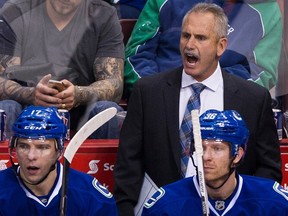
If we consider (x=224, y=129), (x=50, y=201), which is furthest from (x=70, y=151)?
(x=224, y=129)

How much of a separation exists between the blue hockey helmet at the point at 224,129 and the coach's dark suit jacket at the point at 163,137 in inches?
21.7

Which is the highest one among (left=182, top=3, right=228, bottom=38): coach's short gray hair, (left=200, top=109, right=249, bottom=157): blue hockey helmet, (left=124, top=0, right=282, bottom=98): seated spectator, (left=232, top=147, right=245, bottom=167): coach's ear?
(left=182, top=3, right=228, bottom=38): coach's short gray hair

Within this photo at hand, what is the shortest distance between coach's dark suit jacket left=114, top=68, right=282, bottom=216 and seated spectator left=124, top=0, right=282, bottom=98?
2.22 feet

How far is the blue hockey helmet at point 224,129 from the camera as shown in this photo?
4.84 m

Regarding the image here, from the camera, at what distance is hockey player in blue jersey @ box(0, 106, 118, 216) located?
15.9ft

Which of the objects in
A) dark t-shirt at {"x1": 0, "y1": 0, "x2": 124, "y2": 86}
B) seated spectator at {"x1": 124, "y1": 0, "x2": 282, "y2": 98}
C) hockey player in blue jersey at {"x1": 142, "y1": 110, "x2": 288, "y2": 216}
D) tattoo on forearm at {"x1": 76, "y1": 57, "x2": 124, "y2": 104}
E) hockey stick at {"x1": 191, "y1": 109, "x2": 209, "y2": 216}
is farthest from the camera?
seated spectator at {"x1": 124, "y1": 0, "x2": 282, "y2": 98}

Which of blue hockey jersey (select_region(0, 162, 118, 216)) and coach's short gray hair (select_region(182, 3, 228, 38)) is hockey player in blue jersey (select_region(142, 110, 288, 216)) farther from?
coach's short gray hair (select_region(182, 3, 228, 38))

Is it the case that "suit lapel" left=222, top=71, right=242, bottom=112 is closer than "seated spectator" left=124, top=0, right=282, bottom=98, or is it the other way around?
"suit lapel" left=222, top=71, right=242, bottom=112

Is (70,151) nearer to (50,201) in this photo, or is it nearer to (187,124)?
(50,201)

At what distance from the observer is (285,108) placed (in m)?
6.36

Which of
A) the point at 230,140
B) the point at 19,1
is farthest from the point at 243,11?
the point at 230,140

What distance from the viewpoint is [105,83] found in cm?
608

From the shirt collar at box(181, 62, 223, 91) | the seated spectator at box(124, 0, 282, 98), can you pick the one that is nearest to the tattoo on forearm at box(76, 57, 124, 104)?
the seated spectator at box(124, 0, 282, 98)

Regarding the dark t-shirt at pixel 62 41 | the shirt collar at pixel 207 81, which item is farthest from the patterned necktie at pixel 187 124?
the dark t-shirt at pixel 62 41
